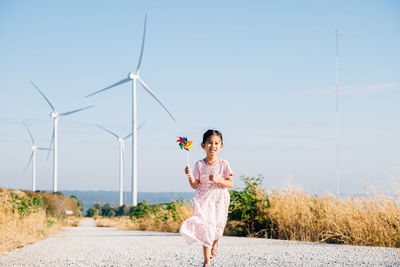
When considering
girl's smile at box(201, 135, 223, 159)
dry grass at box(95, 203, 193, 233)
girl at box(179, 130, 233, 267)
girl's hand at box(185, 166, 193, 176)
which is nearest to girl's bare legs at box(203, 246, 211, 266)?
girl at box(179, 130, 233, 267)

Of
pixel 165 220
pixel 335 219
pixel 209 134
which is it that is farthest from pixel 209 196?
pixel 165 220

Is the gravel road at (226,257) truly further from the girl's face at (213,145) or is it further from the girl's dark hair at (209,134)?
the girl's dark hair at (209,134)

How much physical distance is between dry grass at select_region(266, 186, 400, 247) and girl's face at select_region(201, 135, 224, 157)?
5.33 m

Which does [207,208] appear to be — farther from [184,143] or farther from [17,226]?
[17,226]

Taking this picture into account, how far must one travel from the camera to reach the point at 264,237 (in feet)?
42.3

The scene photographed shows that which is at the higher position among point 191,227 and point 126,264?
point 191,227

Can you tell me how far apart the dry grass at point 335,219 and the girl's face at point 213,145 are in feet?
17.5

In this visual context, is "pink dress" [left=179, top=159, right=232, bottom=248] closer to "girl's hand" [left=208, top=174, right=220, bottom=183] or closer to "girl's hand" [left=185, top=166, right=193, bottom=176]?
"girl's hand" [left=208, top=174, right=220, bottom=183]

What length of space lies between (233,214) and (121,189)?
3748cm

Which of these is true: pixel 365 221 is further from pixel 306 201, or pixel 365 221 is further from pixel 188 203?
pixel 188 203

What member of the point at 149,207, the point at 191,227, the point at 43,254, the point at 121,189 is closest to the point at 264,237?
the point at 43,254

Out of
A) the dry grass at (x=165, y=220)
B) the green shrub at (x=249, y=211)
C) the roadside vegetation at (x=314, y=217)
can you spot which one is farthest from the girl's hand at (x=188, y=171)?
the dry grass at (x=165, y=220)

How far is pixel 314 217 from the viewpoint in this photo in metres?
11.6

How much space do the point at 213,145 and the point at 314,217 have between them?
6.70 metres
